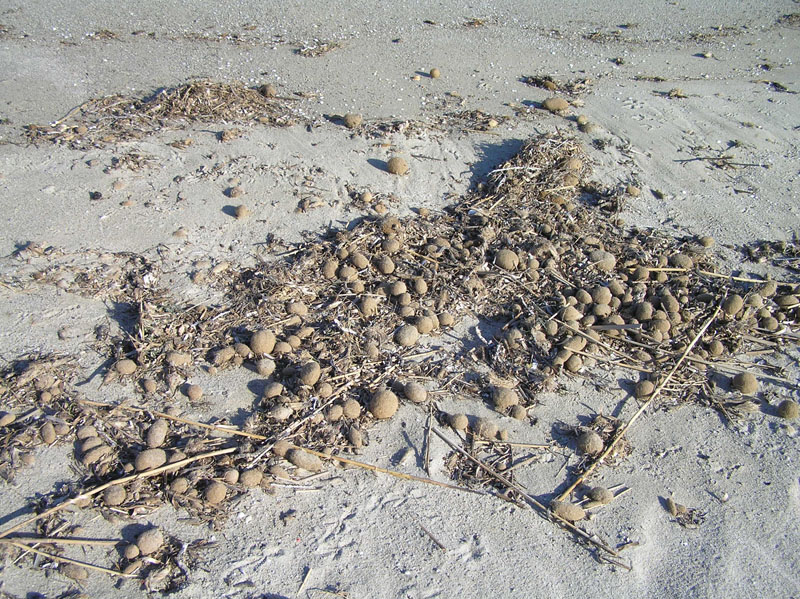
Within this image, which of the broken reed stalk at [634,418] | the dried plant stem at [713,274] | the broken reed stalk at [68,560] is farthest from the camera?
the dried plant stem at [713,274]

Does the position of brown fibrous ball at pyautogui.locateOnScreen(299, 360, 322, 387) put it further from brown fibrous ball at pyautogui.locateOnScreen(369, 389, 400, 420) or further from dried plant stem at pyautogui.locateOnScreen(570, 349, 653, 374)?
dried plant stem at pyautogui.locateOnScreen(570, 349, 653, 374)

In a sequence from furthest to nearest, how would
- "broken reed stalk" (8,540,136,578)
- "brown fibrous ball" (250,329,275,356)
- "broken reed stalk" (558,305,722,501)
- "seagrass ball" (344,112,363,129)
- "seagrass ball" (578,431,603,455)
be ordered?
"seagrass ball" (344,112,363,129) → "brown fibrous ball" (250,329,275,356) → "seagrass ball" (578,431,603,455) → "broken reed stalk" (558,305,722,501) → "broken reed stalk" (8,540,136,578)

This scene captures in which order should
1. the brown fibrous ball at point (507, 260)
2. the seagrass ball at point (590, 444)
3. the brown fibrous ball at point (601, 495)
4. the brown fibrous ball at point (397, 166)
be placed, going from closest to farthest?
the brown fibrous ball at point (601, 495) < the seagrass ball at point (590, 444) < the brown fibrous ball at point (507, 260) < the brown fibrous ball at point (397, 166)

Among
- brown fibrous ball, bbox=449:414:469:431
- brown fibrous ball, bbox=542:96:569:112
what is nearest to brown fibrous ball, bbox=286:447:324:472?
brown fibrous ball, bbox=449:414:469:431

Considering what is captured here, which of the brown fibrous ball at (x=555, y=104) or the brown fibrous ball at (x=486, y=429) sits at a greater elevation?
the brown fibrous ball at (x=555, y=104)

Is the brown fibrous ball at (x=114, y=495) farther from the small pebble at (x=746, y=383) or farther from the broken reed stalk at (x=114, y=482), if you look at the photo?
the small pebble at (x=746, y=383)

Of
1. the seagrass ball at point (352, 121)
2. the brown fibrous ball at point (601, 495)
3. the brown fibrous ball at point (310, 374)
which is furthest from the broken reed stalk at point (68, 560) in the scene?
the seagrass ball at point (352, 121)

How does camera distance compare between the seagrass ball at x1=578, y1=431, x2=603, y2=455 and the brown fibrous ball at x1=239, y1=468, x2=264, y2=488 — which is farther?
the seagrass ball at x1=578, y1=431, x2=603, y2=455

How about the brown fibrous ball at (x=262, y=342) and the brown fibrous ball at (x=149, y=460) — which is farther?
the brown fibrous ball at (x=262, y=342)

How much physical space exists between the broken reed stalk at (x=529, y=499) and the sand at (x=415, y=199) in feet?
0.20

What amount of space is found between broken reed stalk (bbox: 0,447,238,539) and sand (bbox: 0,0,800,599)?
97 mm

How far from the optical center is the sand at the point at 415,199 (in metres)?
2.69

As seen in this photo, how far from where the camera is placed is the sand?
2.69 m

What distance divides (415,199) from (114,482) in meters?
3.04
